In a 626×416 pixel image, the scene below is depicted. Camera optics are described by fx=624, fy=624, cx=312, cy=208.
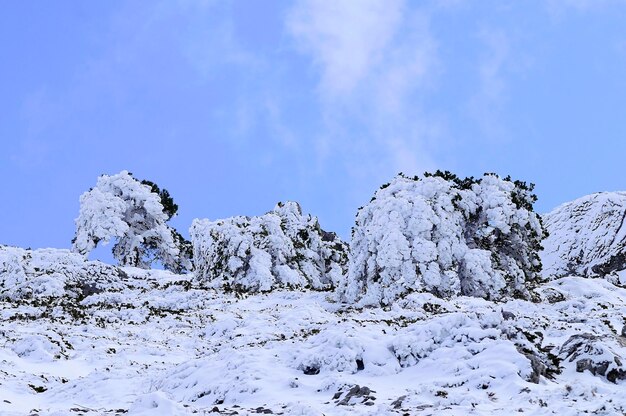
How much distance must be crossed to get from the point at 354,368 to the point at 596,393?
5689 millimetres

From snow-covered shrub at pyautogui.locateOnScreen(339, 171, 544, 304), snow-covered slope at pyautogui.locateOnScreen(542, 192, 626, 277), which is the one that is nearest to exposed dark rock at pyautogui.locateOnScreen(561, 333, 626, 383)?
snow-covered shrub at pyautogui.locateOnScreen(339, 171, 544, 304)

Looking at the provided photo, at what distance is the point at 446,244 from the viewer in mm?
31656

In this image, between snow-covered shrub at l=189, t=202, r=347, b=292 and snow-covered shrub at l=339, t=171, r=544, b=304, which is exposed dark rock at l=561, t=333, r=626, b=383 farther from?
snow-covered shrub at l=189, t=202, r=347, b=292

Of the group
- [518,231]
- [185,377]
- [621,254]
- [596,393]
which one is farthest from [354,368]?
[621,254]

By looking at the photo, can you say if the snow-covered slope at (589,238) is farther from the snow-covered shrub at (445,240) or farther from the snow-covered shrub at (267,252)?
the snow-covered shrub at (267,252)

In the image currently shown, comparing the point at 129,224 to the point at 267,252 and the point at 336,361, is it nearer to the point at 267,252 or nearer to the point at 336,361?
the point at 267,252

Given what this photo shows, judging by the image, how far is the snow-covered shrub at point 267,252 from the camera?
41.1m

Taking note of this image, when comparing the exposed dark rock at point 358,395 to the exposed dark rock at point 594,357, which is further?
the exposed dark rock at point 594,357

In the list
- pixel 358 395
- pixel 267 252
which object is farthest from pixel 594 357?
pixel 267 252

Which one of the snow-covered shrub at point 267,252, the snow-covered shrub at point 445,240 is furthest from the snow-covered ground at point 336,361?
the snow-covered shrub at point 267,252

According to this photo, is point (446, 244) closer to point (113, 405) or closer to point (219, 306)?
point (219, 306)

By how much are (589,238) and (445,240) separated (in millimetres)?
19650

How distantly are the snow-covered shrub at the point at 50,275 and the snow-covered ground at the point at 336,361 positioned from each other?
861 centimetres

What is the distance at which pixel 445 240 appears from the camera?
31844mm
